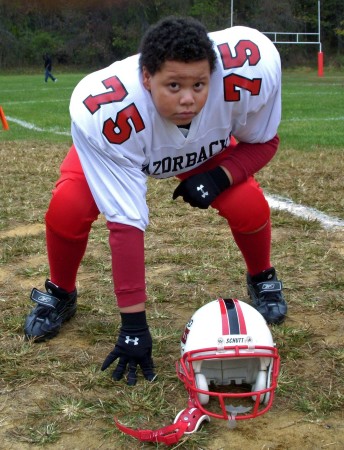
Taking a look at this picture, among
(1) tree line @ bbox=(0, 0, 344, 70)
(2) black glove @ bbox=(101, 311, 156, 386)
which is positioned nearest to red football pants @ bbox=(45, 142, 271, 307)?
(2) black glove @ bbox=(101, 311, 156, 386)

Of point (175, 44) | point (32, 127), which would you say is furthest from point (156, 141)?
point (32, 127)

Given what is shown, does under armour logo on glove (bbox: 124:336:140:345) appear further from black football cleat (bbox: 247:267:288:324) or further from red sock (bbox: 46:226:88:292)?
black football cleat (bbox: 247:267:288:324)

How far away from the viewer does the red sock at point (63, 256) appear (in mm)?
2713

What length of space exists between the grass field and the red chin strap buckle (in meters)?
0.03

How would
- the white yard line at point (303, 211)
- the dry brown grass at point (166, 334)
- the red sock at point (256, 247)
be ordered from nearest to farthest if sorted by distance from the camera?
the dry brown grass at point (166, 334) < the red sock at point (256, 247) < the white yard line at point (303, 211)

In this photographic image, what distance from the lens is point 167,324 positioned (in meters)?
2.85

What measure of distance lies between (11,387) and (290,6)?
36752 millimetres

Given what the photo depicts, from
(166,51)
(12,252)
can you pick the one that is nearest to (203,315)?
(166,51)

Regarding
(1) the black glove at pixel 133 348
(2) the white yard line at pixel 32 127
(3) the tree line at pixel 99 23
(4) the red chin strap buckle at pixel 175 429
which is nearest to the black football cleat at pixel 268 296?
(1) the black glove at pixel 133 348

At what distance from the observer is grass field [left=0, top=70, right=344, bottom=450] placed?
2066mm

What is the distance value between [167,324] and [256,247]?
468mm

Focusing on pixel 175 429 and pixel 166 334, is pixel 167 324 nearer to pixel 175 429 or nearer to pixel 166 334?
pixel 166 334

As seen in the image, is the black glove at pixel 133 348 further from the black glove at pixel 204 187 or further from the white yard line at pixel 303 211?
the white yard line at pixel 303 211

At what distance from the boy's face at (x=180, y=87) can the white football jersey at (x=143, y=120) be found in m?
0.08
